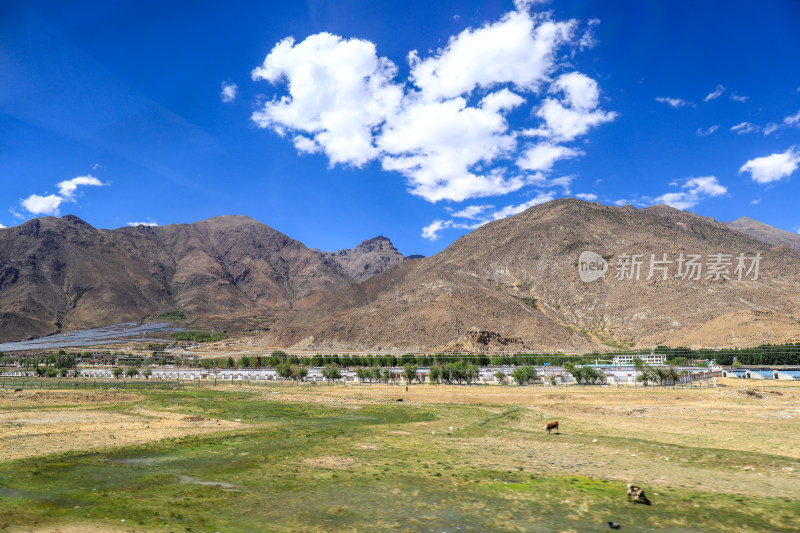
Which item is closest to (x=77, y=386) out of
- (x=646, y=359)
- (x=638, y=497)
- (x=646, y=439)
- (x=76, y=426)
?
(x=76, y=426)

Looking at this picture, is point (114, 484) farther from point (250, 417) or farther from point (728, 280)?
point (728, 280)

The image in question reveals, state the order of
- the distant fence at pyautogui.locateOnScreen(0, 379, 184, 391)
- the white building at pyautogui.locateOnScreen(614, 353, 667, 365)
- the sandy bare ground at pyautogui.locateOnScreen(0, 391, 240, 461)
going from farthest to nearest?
the white building at pyautogui.locateOnScreen(614, 353, 667, 365)
the distant fence at pyautogui.locateOnScreen(0, 379, 184, 391)
the sandy bare ground at pyautogui.locateOnScreen(0, 391, 240, 461)

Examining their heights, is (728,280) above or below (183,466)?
above

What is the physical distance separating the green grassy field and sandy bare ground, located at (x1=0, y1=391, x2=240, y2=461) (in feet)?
8.40

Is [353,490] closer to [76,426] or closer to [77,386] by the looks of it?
[76,426]

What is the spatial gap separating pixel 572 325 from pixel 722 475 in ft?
562

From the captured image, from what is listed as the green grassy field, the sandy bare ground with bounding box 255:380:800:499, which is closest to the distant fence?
the sandy bare ground with bounding box 255:380:800:499

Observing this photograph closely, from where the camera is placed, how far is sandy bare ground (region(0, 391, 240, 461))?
28750 millimetres

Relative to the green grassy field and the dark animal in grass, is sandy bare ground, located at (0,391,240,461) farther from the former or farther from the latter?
the dark animal in grass

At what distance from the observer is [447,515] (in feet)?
54.1

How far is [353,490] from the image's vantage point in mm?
19703

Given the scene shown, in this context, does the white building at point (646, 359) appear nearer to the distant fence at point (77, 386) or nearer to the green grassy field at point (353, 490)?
the green grassy field at point (353, 490)

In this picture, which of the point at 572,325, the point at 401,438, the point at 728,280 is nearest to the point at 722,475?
the point at 401,438

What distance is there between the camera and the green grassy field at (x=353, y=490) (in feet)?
51.0
